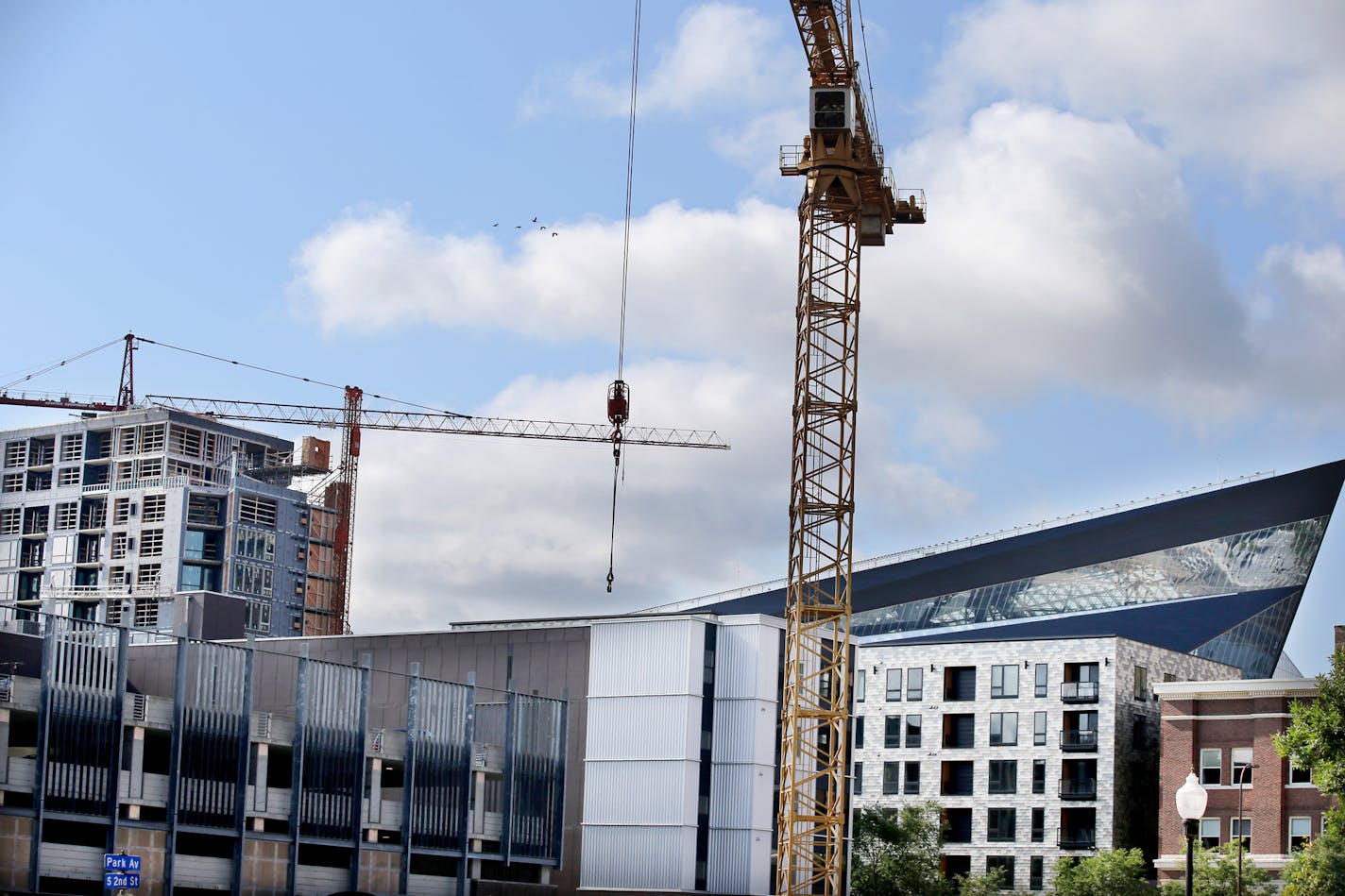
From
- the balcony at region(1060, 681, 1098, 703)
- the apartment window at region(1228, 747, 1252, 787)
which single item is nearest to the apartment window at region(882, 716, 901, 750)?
the balcony at region(1060, 681, 1098, 703)

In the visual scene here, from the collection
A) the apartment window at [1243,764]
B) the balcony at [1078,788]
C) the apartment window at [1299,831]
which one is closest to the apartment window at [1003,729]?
the balcony at [1078,788]

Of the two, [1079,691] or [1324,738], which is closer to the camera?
[1324,738]

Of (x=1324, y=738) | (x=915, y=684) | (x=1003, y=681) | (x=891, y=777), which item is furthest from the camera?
(x=915, y=684)

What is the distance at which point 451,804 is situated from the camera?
296 ft

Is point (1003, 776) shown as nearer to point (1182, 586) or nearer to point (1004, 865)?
point (1004, 865)

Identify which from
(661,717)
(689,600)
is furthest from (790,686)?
(689,600)

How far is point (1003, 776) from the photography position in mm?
129375

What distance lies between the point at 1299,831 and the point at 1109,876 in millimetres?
11113

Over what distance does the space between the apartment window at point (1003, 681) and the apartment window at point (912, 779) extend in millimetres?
7113

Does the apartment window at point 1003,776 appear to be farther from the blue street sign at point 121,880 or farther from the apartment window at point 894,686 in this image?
the blue street sign at point 121,880

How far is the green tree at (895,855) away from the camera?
111938mm

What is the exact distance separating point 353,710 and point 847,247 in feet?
128

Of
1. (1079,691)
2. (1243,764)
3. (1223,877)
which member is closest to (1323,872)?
(1223,877)

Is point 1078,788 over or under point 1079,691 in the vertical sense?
under
